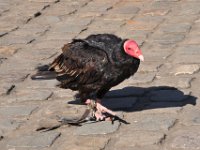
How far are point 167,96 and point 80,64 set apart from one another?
1204mm

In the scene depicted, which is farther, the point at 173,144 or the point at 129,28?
the point at 129,28

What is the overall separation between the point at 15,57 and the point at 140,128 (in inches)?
120

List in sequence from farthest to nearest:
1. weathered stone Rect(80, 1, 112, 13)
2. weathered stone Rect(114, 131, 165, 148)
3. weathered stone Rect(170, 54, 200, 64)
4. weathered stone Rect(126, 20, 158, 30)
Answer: weathered stone Rect(80, 1, 112, 13) < weathered stone Rect(126, 20, 158, 30) < weathered stone Rect(170, 54, 200, 64) < weathered stone Rect(114, 131, 165, 148)

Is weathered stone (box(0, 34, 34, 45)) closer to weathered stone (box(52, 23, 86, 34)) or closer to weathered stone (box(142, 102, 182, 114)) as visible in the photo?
weathered stone (box(52, 23, 86, 34))

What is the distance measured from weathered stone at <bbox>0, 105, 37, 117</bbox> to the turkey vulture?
49cm

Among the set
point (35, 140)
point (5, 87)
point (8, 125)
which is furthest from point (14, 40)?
point (35, 140)

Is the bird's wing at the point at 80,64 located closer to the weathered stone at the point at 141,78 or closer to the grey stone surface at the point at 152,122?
the grey stone surface at the point at 152,122

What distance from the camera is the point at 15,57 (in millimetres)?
8961

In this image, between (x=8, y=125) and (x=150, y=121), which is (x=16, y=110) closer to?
(x=8, y=125)

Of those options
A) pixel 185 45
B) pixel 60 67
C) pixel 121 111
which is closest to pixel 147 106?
pixel 121 111

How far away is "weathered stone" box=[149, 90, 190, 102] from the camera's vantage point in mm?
7149

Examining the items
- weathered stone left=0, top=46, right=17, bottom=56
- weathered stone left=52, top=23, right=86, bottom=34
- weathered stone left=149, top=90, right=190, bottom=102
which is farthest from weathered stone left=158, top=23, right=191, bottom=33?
weathered stone left=149, top=90, right=190, bottom=102

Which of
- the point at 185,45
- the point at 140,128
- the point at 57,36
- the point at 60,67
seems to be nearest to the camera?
the point at 140,128

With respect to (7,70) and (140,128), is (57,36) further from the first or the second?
(140,128)
